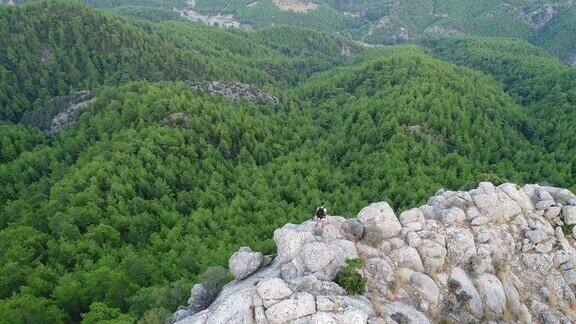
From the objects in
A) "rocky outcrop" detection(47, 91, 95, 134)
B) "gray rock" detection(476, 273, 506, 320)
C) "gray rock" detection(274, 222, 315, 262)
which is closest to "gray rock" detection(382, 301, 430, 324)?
"gray rock" detection(476, 273, 506, 320)

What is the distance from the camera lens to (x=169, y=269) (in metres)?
69.6

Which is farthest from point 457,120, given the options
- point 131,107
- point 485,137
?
point 131,107

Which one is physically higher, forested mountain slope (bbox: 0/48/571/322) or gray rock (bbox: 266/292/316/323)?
gray rock (bbox: 266/292/316/323)

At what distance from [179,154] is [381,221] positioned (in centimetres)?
7007

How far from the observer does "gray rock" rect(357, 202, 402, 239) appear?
159ft

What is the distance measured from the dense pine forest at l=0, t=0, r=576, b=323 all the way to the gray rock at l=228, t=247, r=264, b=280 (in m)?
7.73

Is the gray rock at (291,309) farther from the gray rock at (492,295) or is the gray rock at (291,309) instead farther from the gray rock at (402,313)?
the gray rock at (492,295)

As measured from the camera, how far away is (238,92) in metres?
157

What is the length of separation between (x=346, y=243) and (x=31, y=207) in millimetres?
71949

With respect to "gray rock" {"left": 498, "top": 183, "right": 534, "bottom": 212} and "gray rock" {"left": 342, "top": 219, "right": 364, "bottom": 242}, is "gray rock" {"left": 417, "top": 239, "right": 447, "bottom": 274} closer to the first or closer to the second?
"gray rock" {"left": 342, "top": 219, "right": 364, "bottom": 242}

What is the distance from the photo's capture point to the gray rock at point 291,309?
3647 centimetres

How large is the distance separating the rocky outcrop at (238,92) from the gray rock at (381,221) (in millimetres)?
109989

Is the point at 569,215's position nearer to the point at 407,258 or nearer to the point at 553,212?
the point at 553,212

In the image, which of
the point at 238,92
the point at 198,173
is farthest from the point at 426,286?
the point at 238,92
